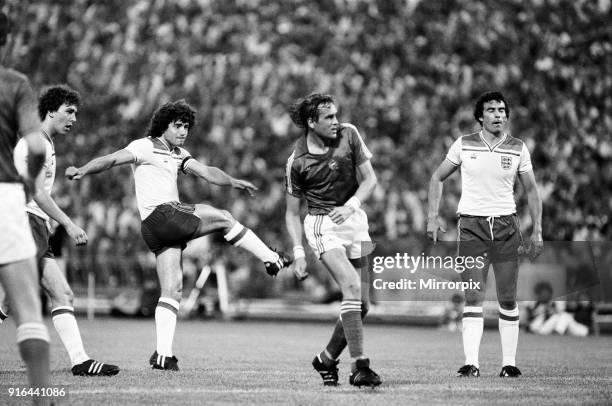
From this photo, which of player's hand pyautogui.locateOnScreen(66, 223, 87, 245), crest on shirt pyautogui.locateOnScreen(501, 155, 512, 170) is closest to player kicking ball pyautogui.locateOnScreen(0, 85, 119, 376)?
player's hand pyautogui.locateOnScreen(66, 223, 87, 245)

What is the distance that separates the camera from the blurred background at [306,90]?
2906cm

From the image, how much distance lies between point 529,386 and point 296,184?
2.67m

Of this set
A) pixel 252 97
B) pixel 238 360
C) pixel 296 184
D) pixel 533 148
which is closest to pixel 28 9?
pixel 252 97

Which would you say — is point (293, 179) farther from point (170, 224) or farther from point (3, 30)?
point (3, 30)

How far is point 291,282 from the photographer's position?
96.9 feet

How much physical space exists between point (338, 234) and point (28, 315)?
11.0 ft

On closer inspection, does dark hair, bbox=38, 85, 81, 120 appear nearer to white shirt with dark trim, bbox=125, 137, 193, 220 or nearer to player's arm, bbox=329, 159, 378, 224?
white shirt with dark trim, bbox=125, 137, 193, 220

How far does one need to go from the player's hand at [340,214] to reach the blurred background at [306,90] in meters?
18.5

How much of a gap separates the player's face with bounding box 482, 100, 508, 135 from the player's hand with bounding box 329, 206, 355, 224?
2442 millimetres

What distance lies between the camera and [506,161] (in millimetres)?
10422

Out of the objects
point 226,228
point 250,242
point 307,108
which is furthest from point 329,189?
point 226,228

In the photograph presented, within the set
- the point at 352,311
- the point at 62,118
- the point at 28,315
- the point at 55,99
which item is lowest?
the point at 352,311

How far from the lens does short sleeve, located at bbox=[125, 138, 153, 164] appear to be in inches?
401

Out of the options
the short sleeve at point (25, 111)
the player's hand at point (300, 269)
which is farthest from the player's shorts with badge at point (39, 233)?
the short sleeve at point (25, 111)
